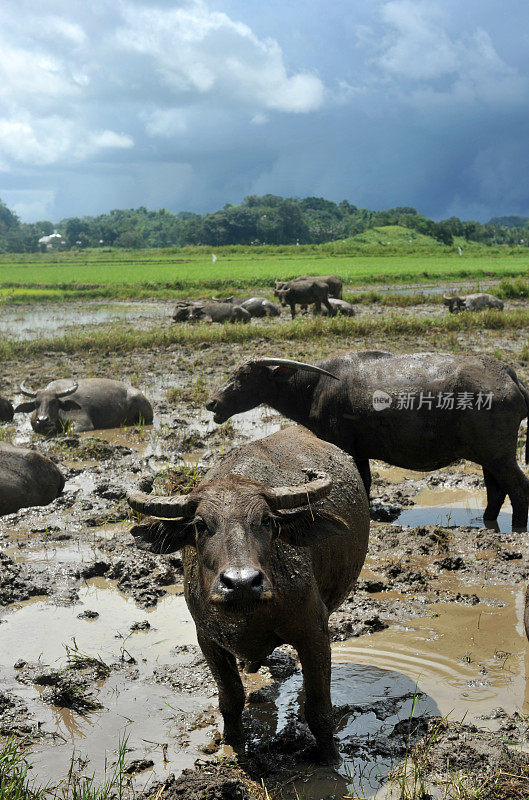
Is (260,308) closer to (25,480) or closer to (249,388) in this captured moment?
(249,388)

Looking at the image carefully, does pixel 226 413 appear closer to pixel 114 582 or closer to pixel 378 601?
pixel 114 582

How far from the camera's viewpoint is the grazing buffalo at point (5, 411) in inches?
440

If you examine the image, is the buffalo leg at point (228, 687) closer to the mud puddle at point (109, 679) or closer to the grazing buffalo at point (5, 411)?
the mud puddle at point (109, 679)

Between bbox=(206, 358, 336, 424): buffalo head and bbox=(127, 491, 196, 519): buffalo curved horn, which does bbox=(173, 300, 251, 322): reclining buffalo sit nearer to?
bbox=(206, 358, 336, 424): buffalo head

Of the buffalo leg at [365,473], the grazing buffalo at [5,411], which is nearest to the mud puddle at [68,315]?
the grazing buffalo at [5,411]

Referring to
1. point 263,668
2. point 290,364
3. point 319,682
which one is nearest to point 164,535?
point 319,682

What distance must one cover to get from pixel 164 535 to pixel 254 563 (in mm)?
580

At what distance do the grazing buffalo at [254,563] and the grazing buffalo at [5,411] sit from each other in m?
8.13

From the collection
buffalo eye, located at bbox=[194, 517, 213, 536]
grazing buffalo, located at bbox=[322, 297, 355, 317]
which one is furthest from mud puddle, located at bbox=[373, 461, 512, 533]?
grazing buffalo, located at bbox=[322, 297, 355, 317]

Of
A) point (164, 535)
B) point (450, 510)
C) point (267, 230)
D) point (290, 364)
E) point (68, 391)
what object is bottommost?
point (450, 510)

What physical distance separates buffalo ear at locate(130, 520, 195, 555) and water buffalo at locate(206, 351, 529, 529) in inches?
131

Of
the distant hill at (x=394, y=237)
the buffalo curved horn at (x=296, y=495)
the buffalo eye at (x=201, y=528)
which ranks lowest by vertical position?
the buffalo eye at (x=201, y=528)

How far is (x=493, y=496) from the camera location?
702cm

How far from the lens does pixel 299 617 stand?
3.34 meters
